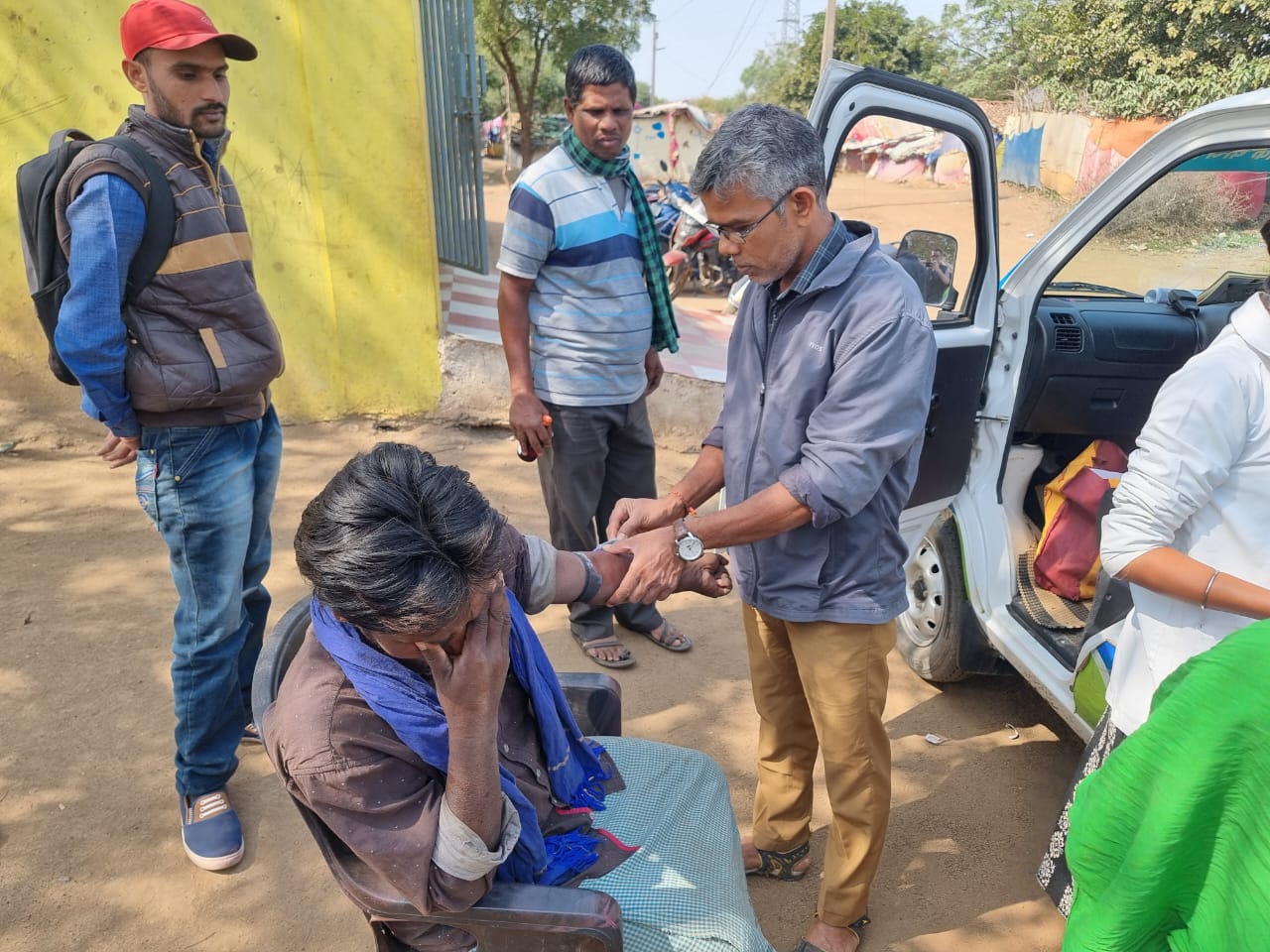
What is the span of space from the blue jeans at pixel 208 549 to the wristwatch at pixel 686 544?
1228mm

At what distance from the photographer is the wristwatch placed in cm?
202

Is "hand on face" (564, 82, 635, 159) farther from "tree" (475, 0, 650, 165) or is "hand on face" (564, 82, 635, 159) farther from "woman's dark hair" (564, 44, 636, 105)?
"tree" (475, 0, 650, 165)

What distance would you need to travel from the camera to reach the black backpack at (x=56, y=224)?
2164mm

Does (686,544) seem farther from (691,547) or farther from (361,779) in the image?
(361,779)

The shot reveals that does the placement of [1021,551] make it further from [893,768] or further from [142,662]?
[142,662]

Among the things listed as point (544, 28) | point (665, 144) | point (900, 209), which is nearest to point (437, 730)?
point (544, 28)

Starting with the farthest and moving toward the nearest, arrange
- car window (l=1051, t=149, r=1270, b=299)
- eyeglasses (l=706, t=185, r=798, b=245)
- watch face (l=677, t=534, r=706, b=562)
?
car window (l=1051, t=149, r=1270, b=299), watch face (l=677, t=534, r=706, b=562), eyeglasses (l=706, t=185, r=798, b=245)

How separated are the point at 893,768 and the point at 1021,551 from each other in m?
0.87

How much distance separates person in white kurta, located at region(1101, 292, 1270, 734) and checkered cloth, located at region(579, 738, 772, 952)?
0.87m

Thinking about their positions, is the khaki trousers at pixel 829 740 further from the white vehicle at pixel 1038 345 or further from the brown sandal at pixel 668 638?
the brown sandal at pixel 668 638

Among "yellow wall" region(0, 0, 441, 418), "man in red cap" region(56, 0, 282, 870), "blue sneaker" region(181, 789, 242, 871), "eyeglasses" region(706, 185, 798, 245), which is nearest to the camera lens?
"eyeglasses" region(706, 185, 798, 245)

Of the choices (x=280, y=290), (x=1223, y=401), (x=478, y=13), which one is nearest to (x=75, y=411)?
(x=280, y=290)

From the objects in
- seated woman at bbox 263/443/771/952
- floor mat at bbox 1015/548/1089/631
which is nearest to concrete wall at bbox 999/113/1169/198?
floor mat at bbox 1015/548/1089/631

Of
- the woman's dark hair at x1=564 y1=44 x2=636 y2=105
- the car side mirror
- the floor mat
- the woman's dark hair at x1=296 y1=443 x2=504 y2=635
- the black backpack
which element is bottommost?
the floor mat
